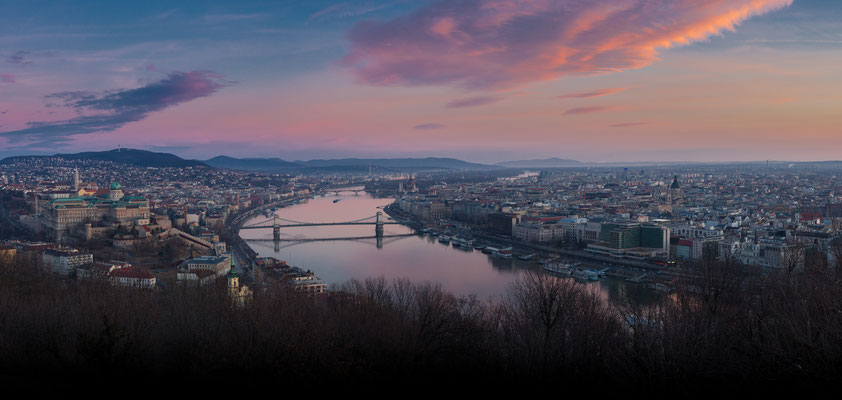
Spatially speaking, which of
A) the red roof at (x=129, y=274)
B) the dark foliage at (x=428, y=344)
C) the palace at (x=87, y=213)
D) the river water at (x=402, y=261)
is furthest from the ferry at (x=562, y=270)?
the palace at (x=87, y=213)

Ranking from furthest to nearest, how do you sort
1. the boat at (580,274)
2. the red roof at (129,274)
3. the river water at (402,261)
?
1. the boat at (580,274)
2. the river water at (402,261)
3. the red roof at (129,274)

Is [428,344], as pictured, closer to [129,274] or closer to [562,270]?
[129,274]

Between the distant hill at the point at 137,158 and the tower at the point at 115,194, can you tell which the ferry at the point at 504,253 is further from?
the distant hill at the point at 137,158

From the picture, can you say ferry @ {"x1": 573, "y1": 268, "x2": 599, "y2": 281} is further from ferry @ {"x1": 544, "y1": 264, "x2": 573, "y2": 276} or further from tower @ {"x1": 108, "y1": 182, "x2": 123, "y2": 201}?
tower @ {"x1": 108, "y1": 182, "x2": 123, "y2": 201}

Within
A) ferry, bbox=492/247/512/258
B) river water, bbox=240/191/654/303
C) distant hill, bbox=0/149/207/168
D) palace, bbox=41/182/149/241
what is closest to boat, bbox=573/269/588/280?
river water, bbox=240/191/654/303

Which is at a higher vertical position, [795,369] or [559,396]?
[795,369]

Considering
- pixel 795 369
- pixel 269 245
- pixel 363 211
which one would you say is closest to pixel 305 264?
pixel 269 245

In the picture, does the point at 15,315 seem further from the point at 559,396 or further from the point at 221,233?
the point at 221,233
